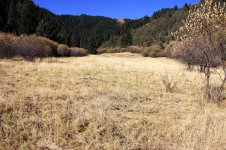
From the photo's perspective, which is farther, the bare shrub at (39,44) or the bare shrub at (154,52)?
the bare shrub at (154,52)

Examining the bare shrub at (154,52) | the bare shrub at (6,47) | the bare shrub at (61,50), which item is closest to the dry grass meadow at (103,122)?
the bare shrub at (6,47)

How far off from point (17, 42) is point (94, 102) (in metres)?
30.8

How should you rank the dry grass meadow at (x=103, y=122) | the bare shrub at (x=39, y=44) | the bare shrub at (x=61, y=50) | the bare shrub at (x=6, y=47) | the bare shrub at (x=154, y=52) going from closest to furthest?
the dry grass meadow at (x=103, y=122)
the bare shrub at (x=6, y=47)
the bare shrub at (x=39, y=44)
the bare shrub at (x=61, y=50)
the bare shrub at (x=154, y=52)

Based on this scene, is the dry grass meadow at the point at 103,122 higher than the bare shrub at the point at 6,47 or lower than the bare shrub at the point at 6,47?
lower

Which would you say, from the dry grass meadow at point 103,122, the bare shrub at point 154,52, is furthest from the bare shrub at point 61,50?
the dry grass meadow at point 103,122

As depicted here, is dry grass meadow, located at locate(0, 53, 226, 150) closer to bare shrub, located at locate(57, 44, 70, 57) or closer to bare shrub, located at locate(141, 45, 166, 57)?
bare shrub, located at locate(57, 44, 70, 57)

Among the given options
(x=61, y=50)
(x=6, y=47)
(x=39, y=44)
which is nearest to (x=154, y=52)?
(x=61, y=50)

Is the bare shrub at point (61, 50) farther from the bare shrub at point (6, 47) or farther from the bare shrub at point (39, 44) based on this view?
the bare shrub at point (6, 47)

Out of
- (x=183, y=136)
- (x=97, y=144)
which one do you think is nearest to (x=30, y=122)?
(x=97, y=144)

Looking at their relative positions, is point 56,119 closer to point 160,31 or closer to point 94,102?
point 94,102

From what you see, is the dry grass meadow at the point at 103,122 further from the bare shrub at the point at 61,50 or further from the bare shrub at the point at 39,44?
the bare shrub at the point at 61,50

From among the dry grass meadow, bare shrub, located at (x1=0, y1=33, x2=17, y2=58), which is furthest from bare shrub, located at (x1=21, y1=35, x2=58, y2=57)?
the dry grass meadow

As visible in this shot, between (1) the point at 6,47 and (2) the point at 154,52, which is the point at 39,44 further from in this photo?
(2) the point at 154,52

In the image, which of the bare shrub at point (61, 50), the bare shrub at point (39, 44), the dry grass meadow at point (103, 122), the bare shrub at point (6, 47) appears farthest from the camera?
the bare shrub at point (61, 50)
